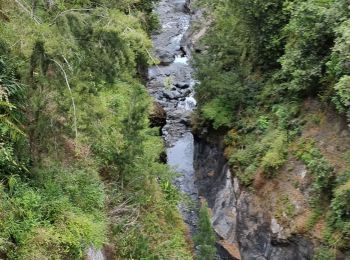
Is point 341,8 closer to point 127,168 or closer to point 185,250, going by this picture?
point 127,168

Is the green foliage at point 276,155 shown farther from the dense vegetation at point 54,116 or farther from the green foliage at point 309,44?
the dense vegetation at point 54,116

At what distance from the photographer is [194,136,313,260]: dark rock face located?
12473 millimetres

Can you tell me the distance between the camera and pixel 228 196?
16.3 m

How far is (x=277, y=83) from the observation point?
1584 cm

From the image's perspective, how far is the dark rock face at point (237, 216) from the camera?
1247 centimetres

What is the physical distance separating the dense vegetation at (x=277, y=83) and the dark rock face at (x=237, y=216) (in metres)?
0.81

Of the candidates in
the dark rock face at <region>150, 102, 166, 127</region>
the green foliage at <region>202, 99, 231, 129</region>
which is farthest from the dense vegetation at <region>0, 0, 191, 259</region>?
the dark rock face at <region>150, 102, 166, 127</region>

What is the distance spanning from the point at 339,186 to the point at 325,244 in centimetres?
155

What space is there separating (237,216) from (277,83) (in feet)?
16.5

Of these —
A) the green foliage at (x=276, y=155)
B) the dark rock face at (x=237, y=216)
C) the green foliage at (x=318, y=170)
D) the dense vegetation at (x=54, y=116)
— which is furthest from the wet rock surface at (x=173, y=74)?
the dense vegetation at (x=54, y=116)

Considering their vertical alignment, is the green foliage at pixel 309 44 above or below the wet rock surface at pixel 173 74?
above

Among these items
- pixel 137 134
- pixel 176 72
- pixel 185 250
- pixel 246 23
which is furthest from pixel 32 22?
pixel 176 72

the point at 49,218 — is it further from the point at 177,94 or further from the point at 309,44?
the point at 177,94

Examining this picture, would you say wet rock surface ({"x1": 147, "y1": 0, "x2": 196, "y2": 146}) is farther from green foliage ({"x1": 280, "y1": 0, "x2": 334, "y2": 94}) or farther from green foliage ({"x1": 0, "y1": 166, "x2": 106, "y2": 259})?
green foliage ({"x1": 0, "y1": 166, "x2": 106, "y2": 259})
